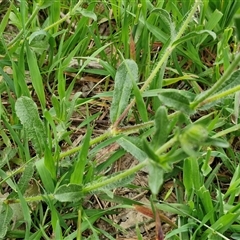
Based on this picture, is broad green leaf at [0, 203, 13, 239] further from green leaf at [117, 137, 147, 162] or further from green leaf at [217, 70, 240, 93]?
green leaf at [217, 70, 240, 93]

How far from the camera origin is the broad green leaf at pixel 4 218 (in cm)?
156

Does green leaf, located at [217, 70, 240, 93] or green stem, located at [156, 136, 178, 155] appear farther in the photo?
green leaf, located at [217, 70, 240, 93]

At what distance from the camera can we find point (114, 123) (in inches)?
62.6

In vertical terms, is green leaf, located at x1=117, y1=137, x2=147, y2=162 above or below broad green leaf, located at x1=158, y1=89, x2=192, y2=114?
below

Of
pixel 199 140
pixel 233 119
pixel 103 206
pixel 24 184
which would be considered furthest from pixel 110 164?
pixel 199 140

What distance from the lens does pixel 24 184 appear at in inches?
63.0

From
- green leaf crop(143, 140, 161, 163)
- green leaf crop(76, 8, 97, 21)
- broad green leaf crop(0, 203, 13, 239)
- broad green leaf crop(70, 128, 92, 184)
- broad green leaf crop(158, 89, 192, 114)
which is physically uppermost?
green leaf crop(76, 8, 97, 21)

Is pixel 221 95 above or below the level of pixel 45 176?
above

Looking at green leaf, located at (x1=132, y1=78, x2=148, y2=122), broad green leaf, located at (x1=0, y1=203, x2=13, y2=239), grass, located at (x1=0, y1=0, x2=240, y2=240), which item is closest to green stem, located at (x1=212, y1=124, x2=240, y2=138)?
grass, located at (x1=0, y1=0, x2=240, y2=240)

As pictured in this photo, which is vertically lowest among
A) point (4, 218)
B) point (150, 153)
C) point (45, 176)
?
point (4, 218)

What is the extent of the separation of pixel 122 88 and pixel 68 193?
0.38 meters

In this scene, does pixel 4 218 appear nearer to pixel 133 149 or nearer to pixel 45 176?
pixel 45 176

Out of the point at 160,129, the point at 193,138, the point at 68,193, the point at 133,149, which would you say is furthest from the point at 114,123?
the point at 193,138

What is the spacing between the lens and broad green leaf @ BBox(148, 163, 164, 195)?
119 centimetres
